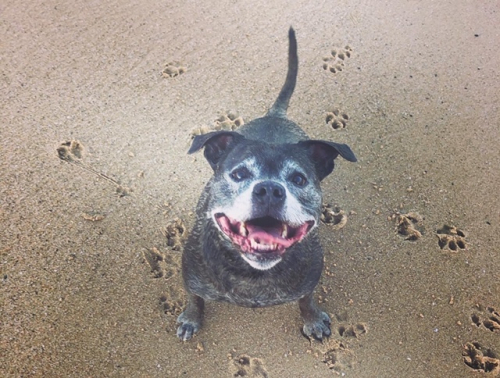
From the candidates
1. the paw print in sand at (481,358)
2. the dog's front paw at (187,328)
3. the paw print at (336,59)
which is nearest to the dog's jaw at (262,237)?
the dog's front paw at (187,328)

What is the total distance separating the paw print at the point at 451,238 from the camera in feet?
12.6

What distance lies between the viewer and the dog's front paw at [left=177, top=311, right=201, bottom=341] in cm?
323

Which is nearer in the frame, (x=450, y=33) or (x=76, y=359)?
(x=76, y=359)

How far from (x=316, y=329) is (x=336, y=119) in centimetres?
242

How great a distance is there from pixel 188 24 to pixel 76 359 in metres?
4.10

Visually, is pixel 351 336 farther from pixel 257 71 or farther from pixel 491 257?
pixel 257 71

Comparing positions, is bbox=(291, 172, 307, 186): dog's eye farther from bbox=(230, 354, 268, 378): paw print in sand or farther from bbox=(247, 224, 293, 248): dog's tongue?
bbox=(230, 354, 268, 378): paw print in sand

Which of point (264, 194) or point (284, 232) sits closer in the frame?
point (264, 194)

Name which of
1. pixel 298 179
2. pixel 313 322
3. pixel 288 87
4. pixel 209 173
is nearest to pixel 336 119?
pixel 288 87

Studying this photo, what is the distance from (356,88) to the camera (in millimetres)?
4820

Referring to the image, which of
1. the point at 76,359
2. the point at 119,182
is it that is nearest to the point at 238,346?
the point at 76,359

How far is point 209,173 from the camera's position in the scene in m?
4.09

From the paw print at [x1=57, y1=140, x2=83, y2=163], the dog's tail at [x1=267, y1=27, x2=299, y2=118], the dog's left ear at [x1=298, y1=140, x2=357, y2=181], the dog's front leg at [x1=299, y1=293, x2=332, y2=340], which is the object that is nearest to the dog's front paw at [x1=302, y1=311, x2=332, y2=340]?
the dog's front leg at [x1=299, y1=293, x2=332, y2=340]

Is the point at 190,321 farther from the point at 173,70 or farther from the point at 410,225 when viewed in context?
the point at 173,70
